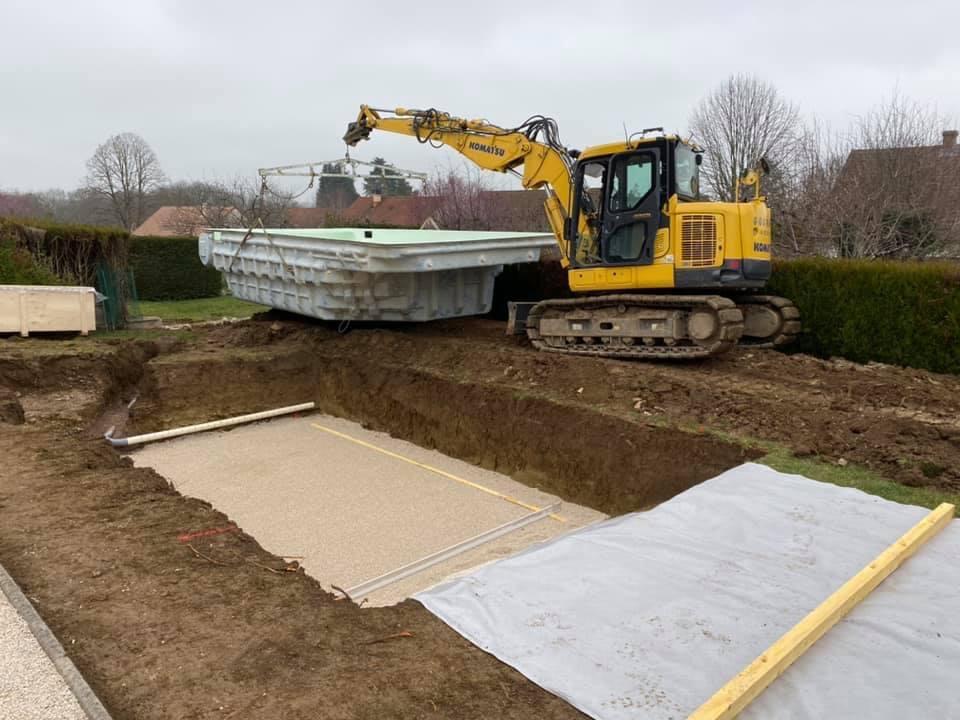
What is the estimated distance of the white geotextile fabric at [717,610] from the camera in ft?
8.29

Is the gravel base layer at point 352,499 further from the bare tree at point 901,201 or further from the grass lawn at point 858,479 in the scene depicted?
the bare tree at point 901,201

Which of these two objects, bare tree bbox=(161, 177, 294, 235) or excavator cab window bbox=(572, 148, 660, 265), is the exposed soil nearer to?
excavator cab window bbox=(572, 148, 660, 265)

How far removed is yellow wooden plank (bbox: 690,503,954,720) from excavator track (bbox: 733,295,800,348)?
5595 mm

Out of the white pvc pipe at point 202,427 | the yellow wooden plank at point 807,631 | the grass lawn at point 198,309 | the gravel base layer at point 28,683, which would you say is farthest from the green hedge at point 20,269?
the yellow wooden plank at point 807,631

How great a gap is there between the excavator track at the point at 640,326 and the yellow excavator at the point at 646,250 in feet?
0.05

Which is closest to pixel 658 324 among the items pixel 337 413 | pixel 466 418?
pixel 466 418

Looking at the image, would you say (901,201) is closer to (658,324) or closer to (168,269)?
(658,324)

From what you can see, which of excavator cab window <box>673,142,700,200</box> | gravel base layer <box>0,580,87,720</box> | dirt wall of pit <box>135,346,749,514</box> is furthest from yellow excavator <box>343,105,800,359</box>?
gravel base layer <box>0,580,87,720</box>

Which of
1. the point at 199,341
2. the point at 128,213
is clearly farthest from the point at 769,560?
the point at 128,213

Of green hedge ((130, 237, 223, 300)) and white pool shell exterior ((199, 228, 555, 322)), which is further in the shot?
green hedge ((130, 237, 223, 300))

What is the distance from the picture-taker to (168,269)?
19609 mm

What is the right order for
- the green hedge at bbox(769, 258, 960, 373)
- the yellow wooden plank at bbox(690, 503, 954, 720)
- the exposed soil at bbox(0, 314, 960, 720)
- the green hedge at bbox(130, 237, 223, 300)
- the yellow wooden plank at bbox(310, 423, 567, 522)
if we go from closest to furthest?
the yellow wooden plank at bbox(690, 503, 954, 720)
the exposed soil at bbox(0, 314, 960, 720)
the yellow wooden plank at bbox(310, 423, 567, 522)
the green hedge at bbox(769, 258, 960, 373)
the green hedge at bbox(130, 237, 223, 300)

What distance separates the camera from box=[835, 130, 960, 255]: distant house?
1320cm

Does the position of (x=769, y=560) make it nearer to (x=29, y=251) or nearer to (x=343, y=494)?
(x=343, y=494)
